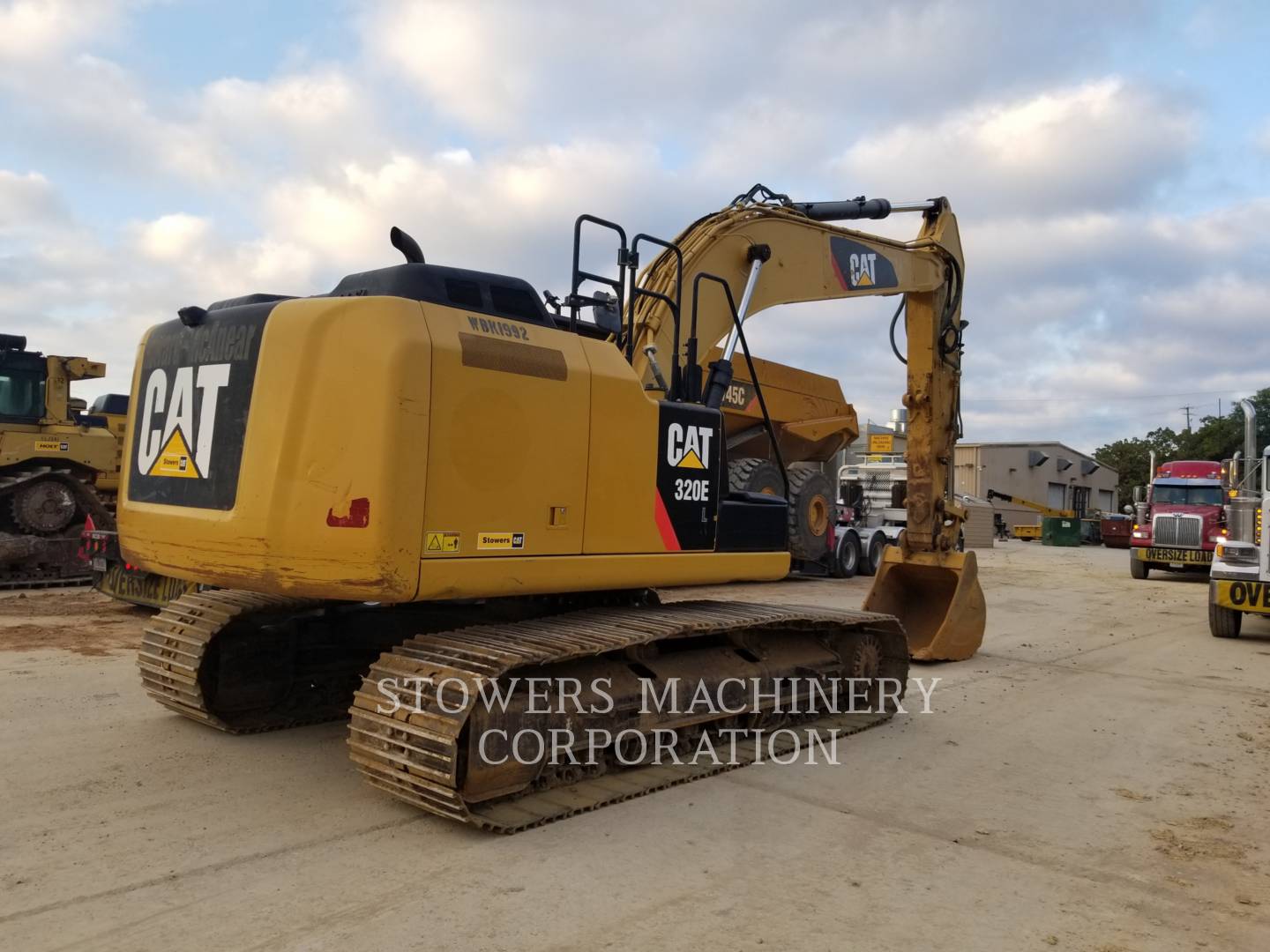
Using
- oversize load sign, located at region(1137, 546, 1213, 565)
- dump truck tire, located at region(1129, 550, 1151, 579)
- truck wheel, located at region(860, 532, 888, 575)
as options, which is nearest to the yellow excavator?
truck wheel, located at region(860, 532, 888, 575)

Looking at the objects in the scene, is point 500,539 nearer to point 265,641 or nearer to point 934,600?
point 265,641

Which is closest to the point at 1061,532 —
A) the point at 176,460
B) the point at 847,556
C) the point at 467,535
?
the point at 847,556

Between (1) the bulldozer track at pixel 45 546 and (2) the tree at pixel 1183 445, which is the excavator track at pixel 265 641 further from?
(2) the tree at pixel 1183 445

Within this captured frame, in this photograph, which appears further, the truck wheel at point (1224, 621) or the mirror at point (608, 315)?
the truck wheel at point (1224, 621)

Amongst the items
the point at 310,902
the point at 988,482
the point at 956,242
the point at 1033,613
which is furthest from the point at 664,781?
the point at 988,482

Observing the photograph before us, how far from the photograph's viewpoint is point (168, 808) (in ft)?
14.7

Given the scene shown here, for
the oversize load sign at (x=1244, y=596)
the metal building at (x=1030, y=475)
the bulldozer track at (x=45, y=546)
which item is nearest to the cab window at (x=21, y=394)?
the bulldozer track at (x=45, y=546)

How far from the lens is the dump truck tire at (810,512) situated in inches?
689

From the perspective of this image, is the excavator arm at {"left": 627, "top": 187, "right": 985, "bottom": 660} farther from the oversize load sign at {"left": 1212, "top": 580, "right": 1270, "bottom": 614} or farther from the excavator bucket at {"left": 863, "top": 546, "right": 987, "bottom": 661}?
the oversize load sign at {"left": 1212, "top": 580, "right": 1270, "bottom": 614}

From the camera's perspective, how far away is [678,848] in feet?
13.7

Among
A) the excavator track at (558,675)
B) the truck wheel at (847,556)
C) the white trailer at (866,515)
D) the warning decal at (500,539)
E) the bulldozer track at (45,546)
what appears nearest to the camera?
the excavator track at (558,675)

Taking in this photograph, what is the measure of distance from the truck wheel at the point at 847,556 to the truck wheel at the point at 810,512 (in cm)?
68

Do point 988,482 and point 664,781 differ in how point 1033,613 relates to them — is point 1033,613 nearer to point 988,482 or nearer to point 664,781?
point 664,781

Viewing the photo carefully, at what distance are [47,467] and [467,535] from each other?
12.8 meters
